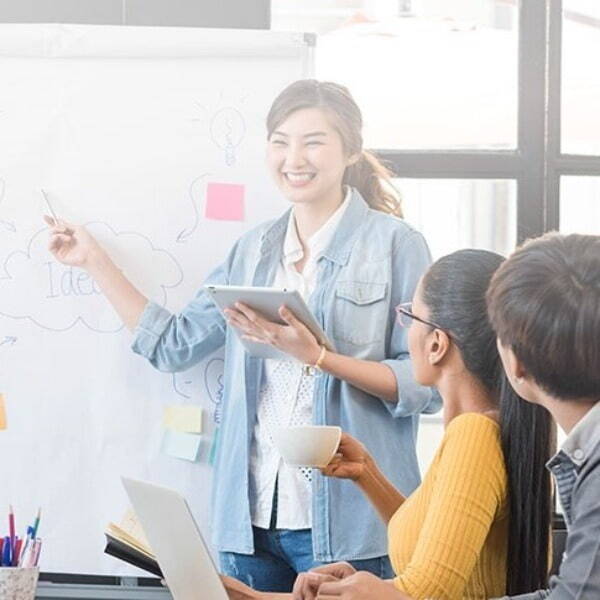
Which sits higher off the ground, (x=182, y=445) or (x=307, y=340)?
(x=307, y=340)

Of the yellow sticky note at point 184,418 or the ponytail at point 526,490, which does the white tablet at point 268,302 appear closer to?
the yellow sticky note at point 184,418

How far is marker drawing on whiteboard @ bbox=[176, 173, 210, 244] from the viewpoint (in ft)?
9.63

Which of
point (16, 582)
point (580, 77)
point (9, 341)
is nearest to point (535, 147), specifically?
point (580, 77)

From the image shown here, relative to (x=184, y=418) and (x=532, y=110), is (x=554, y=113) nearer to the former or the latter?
(x=532, y=110)

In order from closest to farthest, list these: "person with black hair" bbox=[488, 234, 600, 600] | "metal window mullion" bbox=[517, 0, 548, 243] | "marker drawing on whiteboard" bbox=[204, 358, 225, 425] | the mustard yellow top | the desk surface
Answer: "person with black hair" bbox=[488, 234, 600, 600] → the mustard yellow top → the desk surface → "marker drawing on whiteboard" bbox=[204, 358, 225, 425] → "metal window mullion" bbox=[517, 0, 548, 243]

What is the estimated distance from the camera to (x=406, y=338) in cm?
270

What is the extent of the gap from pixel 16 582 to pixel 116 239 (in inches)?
40.1

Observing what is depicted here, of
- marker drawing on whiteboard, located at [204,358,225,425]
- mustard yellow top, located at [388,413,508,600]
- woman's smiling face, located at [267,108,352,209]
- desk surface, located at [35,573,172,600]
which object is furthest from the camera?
marker drawing on whiteboard, located at [204,358,225,425]

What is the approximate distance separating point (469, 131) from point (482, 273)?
137cm

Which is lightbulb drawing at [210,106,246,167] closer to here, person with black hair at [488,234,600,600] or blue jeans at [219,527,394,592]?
blue jeans at [219,527,394,592]

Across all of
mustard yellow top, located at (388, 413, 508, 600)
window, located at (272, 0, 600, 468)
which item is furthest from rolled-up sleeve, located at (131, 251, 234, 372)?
mustard yellow top, located at (388, 413, 508, 600)

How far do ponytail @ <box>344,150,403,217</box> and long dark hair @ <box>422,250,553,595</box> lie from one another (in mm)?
907

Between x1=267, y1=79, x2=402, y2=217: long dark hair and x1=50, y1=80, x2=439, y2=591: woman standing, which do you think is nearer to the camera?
x1=50, y1=80, x2=439, y2=591: woman standing

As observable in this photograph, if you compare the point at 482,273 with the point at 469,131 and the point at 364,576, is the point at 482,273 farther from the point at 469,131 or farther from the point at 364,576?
the point at 469,131
